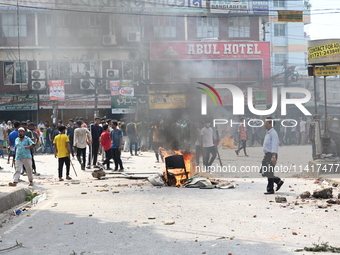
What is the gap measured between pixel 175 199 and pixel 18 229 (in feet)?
10.0

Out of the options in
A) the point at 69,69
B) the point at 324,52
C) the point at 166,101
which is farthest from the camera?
the point at 69,69

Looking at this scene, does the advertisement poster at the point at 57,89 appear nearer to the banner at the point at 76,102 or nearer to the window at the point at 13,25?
the banner at the point at 76,102

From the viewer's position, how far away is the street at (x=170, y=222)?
17.2 ft

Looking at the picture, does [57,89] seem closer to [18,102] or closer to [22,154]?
[18,102]

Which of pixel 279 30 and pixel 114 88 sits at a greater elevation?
pixel 279 30

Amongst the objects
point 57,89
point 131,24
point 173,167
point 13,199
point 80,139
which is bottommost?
point 13,199

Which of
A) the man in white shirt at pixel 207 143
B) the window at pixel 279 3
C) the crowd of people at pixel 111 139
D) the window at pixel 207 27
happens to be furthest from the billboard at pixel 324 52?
the window at pixel 279 3

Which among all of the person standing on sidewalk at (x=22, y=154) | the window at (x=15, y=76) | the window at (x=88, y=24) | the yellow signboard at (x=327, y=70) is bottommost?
the person standing on sidewalk at (x=22, y=154)

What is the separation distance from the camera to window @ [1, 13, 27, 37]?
105 feet

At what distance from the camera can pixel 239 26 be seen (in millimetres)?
35312

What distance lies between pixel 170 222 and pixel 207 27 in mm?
29447

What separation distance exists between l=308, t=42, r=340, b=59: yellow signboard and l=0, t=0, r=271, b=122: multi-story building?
15.6m

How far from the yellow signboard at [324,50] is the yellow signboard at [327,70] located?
0.31 meters

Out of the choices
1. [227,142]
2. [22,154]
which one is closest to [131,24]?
[227,142]
